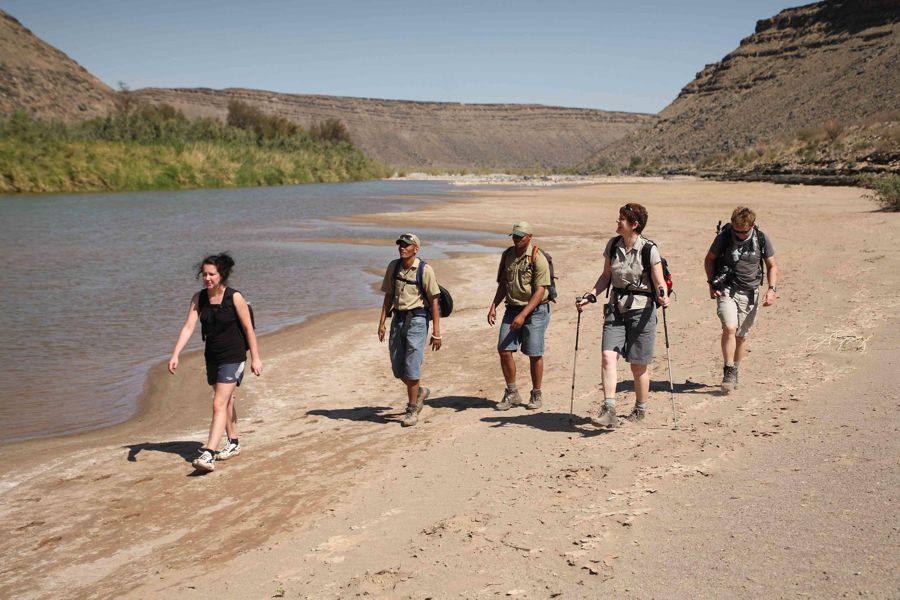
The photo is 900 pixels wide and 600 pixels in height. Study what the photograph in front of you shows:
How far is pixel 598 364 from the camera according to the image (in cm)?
942

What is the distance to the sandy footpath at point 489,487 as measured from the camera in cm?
426

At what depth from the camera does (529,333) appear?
7.78 m

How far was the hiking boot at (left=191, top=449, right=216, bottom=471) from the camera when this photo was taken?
6.41 m

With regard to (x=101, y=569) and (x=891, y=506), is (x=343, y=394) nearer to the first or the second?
(x=101, y=569)

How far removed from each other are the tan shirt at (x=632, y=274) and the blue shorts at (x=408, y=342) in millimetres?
1921

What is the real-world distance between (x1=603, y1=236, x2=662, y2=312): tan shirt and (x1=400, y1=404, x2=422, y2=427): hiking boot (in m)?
2.24

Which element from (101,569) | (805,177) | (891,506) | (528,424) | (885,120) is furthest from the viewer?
(885,120)

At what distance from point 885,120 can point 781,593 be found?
54092 millimetres

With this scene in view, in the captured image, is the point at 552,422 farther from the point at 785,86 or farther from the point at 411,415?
the point at 785,86

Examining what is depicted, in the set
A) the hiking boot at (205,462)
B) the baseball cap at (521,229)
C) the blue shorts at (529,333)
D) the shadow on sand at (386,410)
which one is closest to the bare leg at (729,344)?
the blue shorts at (529,333)

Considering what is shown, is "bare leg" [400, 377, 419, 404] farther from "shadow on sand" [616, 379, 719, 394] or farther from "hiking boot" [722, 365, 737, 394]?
"hiking boot" [722, 365, 737, 394]

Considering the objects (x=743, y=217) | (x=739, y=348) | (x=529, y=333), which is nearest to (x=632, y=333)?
Result: (x=529, y=333)

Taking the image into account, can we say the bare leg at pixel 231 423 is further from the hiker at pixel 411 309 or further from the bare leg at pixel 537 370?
the bare leg at pixel 537 370

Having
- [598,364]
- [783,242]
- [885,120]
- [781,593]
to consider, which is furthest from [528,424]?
[885,120]
